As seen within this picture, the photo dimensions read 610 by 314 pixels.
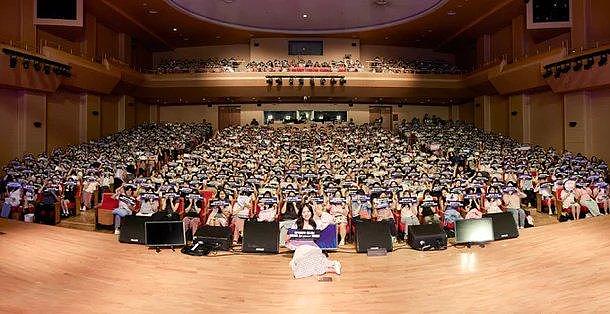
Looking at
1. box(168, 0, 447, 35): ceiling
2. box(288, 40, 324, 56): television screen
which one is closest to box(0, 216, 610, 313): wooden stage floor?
box(168, 0, 447, 35): ceiling

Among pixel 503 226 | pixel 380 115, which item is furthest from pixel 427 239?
pixel 380 115

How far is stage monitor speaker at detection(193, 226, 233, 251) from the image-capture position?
27.1 feet

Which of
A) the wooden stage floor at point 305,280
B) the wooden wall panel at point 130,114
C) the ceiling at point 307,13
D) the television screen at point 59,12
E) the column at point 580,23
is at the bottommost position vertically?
the wooden stage floor at point 305,280

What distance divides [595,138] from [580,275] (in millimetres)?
16212

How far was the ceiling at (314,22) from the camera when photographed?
23344mm

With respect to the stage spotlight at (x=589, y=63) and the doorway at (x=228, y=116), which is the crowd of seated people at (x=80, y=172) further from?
the stage spotlight at (x=589, y=63)

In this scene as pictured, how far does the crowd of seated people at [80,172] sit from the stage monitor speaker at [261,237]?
6.38 meters

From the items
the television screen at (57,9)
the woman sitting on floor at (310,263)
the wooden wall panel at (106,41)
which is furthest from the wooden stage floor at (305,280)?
the wooden wall panel at (106,41)

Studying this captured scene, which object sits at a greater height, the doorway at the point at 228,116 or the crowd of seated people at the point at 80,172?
the doorway at the point at 228,116

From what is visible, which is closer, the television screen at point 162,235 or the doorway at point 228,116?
the television screen at point 162,235

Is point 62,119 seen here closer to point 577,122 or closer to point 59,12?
point 59,12

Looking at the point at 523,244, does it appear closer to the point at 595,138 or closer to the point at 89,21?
the point at 595,138

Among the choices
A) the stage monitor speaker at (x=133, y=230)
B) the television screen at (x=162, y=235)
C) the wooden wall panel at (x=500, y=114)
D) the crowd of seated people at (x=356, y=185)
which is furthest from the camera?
the wooden wall panel at (x=500, y=114)

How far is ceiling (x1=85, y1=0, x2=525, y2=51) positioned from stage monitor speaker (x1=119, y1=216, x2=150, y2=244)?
1649cm
